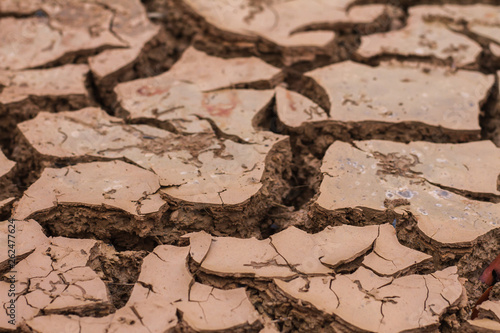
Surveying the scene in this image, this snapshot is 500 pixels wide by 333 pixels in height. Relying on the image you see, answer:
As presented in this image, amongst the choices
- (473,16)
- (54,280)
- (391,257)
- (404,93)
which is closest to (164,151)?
(54,280)

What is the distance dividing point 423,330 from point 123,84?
6.00ft

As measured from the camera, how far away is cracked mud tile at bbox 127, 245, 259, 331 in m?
1.80

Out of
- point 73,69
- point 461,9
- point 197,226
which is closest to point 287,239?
point 197,226

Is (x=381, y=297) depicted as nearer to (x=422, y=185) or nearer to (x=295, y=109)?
(x=422, y=185)

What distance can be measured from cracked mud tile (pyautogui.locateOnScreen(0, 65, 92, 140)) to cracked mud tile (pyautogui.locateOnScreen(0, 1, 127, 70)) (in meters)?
0.11

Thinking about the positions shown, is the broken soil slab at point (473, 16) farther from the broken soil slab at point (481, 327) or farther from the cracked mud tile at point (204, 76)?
the broken soil slab at point (481, 327)

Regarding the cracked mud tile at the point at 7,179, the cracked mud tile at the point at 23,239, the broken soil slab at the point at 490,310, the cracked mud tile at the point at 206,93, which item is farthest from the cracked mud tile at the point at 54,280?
the broken soil slab at the point at 490,310

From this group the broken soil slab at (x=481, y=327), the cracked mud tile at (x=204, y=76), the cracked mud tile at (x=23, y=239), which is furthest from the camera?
the cracked mud tile at (x=204, y=76)

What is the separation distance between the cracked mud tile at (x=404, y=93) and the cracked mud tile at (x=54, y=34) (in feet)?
3.91

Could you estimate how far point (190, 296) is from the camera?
1.88 metres

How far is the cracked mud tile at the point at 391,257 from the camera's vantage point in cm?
198

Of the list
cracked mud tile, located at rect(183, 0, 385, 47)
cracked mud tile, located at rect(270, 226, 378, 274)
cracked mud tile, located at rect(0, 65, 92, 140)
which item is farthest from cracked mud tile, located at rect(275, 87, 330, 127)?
cracked mud tile, located at rect(0, 65, 92, 140)

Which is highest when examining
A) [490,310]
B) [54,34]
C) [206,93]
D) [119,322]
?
[54,34]

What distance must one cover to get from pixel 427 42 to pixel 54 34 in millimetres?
2041
